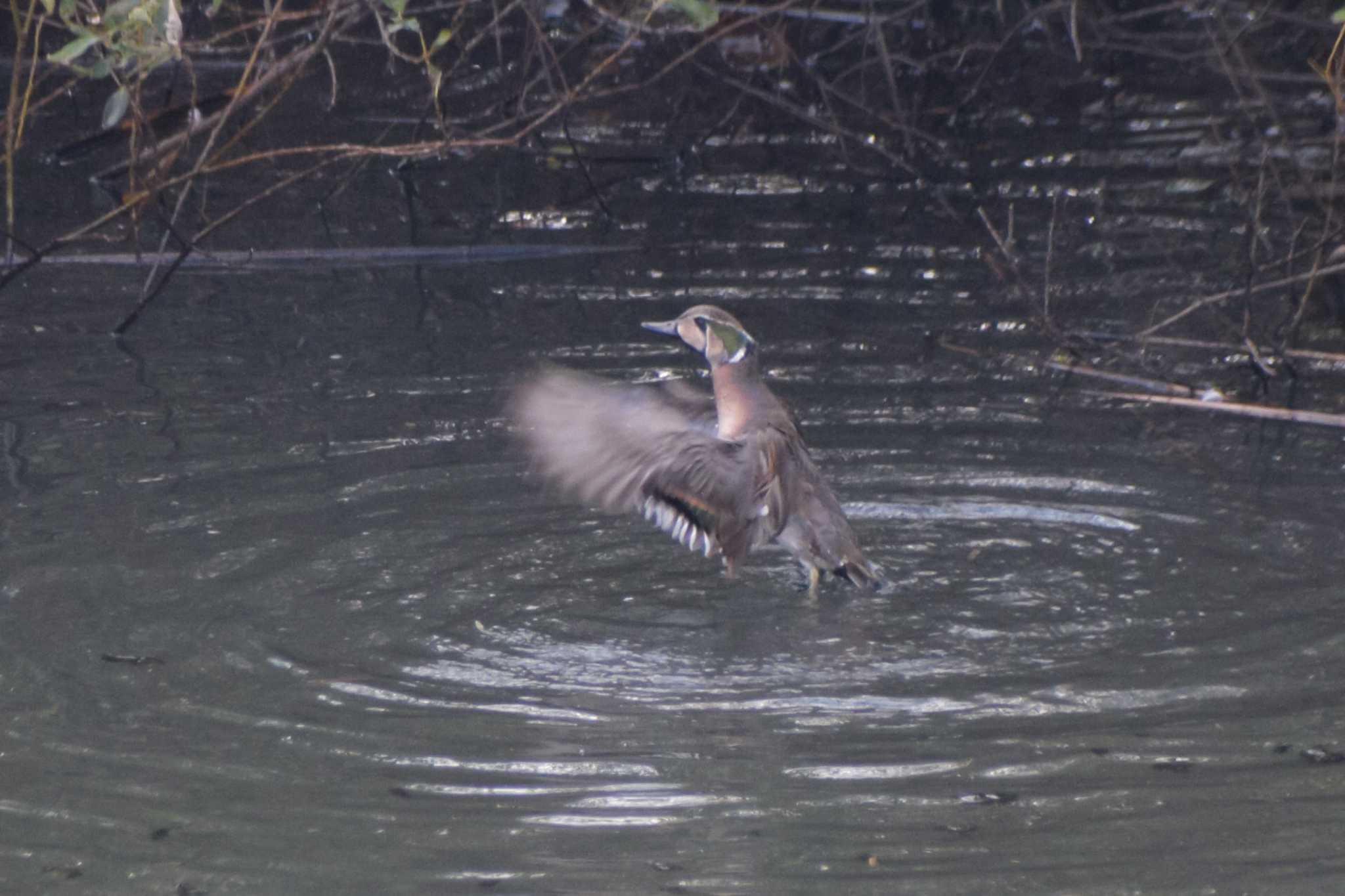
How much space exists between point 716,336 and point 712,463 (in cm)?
98

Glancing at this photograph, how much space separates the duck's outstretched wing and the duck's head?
2.02 feet

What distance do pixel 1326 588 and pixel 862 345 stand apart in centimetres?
340

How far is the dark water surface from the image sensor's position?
440cm

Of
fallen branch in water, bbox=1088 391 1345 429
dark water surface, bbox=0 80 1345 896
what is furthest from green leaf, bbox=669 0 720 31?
fallen branch in water, bbox=1088 391 1345 429

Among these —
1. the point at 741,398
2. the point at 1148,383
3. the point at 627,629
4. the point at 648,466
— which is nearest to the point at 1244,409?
the point at 1148,383

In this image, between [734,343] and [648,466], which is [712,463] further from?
[734,343]

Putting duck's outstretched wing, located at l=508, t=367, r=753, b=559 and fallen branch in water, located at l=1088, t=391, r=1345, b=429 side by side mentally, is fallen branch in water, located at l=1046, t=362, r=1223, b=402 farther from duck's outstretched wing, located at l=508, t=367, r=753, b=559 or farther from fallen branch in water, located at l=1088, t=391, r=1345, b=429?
duck's outstretched wing, located at l=508, t=367, r=753, b=559

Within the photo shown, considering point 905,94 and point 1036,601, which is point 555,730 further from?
point 905,94

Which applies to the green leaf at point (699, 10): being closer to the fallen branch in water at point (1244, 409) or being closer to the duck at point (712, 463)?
the duck at point (712, 463)

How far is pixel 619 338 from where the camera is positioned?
916 centimetres

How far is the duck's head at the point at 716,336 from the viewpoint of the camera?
22.1ft

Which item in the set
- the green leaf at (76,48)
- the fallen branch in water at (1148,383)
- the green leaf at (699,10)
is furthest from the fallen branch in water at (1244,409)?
the green leaf at (76,48)

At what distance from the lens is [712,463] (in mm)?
5934

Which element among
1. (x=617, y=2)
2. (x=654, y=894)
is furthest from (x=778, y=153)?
(x=654, y=894)
